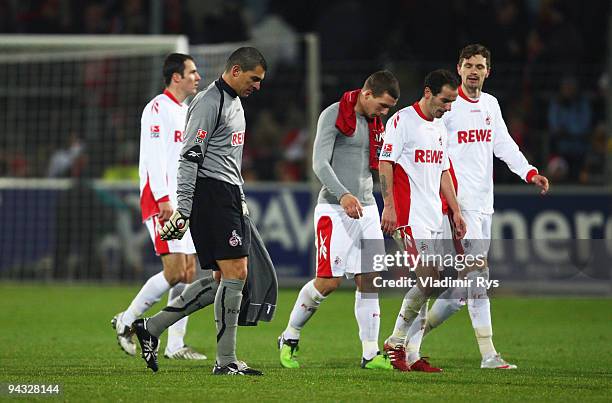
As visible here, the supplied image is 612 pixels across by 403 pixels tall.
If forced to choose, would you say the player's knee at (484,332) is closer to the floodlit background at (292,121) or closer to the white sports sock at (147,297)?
the white sports sock at (147,297)

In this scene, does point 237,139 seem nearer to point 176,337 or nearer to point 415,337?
point 415,337

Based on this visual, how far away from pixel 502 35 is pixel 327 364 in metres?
12.0

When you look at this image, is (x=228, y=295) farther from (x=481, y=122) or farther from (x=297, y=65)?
(x=297, y=65)

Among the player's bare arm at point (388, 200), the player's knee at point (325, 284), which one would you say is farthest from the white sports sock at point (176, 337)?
the player's bare arm at point (388, 200)

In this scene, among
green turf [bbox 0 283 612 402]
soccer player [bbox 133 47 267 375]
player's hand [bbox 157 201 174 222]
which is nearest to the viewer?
green turf [bbox 0 283 612 402]

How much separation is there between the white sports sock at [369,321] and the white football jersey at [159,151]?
1923 millimetres

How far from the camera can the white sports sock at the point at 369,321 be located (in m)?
9.32

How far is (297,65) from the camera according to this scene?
20953 millimetres

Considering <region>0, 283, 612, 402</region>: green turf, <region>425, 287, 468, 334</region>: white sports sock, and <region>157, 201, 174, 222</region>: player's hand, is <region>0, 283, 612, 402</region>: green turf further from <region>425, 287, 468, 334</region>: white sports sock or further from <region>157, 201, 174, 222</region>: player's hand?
<region>157, 201, 174, 222</region>: player's hand

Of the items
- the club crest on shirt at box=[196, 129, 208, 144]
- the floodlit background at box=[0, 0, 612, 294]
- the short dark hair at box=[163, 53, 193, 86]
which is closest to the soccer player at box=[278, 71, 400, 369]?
the club crest on shirt at box=[196, 129, 208, 144]

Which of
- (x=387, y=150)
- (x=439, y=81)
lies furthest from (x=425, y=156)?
(x=439, y=81)

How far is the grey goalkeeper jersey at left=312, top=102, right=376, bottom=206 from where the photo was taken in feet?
30.2

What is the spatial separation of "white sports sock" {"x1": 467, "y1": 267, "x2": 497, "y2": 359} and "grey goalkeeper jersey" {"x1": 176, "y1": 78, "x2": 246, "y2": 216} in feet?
7.23

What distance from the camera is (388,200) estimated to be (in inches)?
357
